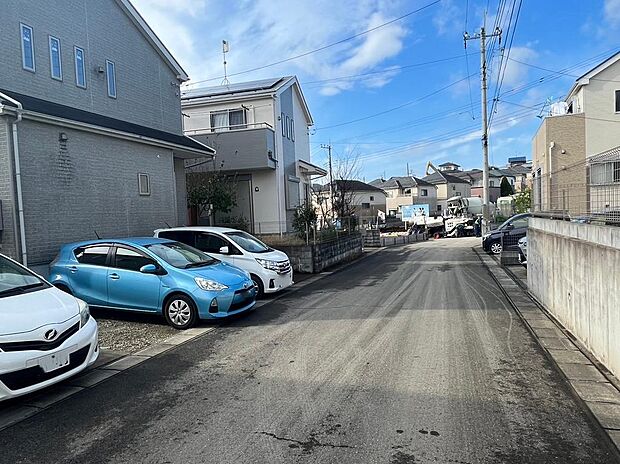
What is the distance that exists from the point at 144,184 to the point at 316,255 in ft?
18.9

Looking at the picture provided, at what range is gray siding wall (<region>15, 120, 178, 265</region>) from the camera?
952 centimetres

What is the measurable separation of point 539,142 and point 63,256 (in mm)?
24257

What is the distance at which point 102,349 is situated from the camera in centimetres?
634

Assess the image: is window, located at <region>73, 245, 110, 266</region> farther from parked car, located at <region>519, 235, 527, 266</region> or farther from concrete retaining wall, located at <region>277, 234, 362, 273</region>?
parked car, located at <region>519, 235, 527, 266</region>

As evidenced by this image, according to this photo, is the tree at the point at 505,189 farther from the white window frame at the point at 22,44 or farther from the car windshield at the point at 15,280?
the car windshield at the point at 15,280

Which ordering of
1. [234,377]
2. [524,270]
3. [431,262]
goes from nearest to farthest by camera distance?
[234,377] → [524,270] → [431,262]

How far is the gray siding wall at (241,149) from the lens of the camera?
65.6 ft

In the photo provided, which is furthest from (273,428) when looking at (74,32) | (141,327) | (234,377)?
(74,32)

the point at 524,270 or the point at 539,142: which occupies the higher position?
the point at 539,142

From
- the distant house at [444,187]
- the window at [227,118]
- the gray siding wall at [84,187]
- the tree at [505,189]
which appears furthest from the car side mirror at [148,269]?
the tree at [505,189]

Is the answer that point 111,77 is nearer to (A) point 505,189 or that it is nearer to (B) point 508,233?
(B) point 508,233

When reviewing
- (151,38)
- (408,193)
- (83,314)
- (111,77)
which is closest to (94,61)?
(111,77)

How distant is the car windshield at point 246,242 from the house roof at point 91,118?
4123 millimetres

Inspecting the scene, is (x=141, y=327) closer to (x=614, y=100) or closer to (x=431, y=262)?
(x=431, y=262)
